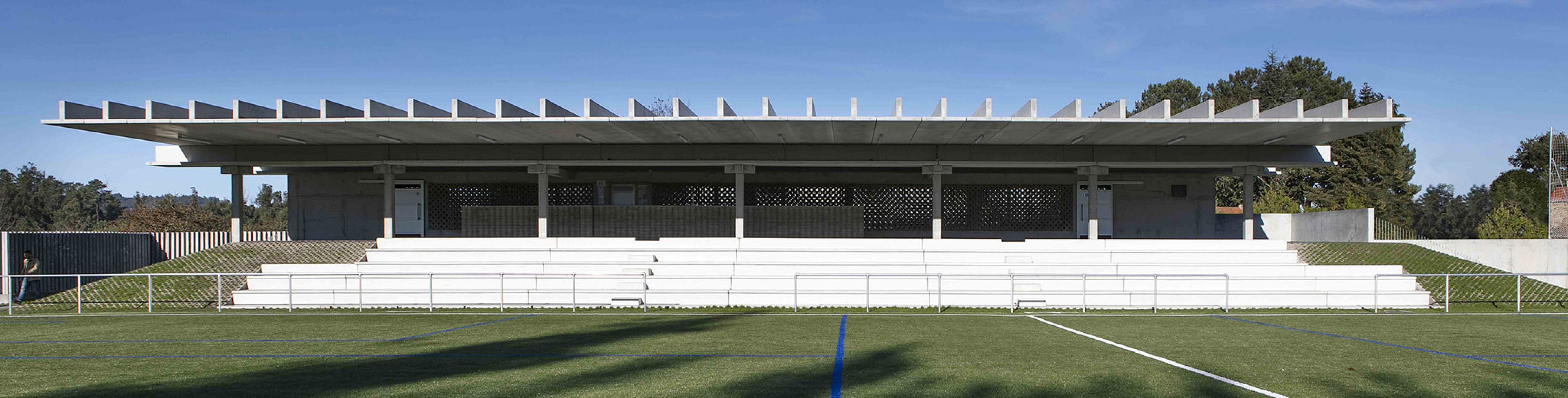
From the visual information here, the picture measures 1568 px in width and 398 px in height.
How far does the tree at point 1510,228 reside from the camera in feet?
115

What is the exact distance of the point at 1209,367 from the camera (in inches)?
299

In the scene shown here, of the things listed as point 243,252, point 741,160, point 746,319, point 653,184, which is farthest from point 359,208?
point 746,319

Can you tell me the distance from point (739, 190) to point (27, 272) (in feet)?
44.4

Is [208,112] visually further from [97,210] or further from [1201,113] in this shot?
[97,210]

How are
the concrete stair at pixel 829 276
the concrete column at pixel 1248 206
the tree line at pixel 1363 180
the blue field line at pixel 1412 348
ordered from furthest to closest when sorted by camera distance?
1. the tree line at pixel 1363 180
2. the concrete column at pixel 1248 206
3. the concrete stair at pixel 829 276
4. the blue field line at pixel 1412 348

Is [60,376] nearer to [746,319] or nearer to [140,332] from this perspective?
[140,332]

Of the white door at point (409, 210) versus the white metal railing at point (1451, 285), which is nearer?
the white metal railing at point (1451, 285)

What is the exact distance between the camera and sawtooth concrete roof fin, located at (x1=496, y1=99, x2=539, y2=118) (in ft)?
55.1

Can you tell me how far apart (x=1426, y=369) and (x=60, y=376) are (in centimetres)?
1053

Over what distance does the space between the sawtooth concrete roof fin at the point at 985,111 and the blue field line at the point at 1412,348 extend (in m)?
5.74

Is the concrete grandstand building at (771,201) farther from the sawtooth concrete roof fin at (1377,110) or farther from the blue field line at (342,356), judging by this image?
the blue field line at (342,356)

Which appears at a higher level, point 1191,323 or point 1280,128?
point 1280,128

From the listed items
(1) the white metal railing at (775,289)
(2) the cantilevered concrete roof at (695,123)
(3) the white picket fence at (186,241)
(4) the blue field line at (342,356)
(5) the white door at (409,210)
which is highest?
(2) the cantilevered concrete roof at (695,123)

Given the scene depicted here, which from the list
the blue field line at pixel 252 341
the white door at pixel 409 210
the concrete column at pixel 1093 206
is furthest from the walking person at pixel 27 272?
the concrete column at pixel 1093 206
